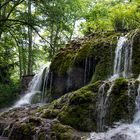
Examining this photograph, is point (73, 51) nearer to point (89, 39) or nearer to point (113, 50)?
point (89, 39)

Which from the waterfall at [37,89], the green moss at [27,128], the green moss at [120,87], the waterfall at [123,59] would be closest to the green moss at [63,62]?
the waterfall at [37,89]

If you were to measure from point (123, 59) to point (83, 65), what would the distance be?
6.35 feet

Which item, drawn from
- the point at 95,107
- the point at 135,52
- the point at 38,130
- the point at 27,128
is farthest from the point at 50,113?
the point at 135,52

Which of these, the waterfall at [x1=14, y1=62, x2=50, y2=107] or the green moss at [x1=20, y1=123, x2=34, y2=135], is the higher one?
the waterfall at [x1=14, y1=62, x2=50, y2=107]

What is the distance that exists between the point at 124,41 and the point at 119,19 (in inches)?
239

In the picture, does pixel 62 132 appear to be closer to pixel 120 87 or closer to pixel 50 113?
pixel 50 113

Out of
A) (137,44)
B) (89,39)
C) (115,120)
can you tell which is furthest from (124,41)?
(115,120)

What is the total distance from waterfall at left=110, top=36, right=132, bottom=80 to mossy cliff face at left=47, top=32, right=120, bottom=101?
270 millimetres

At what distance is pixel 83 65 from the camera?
1488 cm

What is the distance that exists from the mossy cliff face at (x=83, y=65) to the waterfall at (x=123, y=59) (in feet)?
0.89

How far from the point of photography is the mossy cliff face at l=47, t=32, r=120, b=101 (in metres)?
14.2

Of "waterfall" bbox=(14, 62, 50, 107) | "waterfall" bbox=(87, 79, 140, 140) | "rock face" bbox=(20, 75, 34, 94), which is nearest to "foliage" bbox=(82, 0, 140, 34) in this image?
"waterfall" bbox=(14, 62, 50, 107)

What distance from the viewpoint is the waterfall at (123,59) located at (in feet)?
43.6

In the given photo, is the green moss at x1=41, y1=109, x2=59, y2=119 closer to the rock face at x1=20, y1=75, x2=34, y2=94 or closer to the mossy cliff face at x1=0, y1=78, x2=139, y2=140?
the mossy cliff face at x1=0, y1=78, x2=139, y2=140
